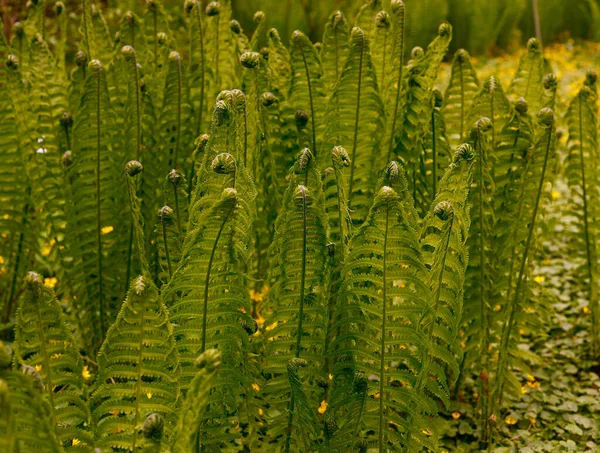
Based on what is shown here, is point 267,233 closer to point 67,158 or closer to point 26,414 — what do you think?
point 67,158

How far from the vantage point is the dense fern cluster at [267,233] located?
1236 millimetres

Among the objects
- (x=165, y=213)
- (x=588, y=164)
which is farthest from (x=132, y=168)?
(x=588, y=164)

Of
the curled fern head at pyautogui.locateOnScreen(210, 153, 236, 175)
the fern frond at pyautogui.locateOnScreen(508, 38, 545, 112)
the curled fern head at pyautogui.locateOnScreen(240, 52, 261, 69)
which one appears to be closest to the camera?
the curled fern head at pyautogui.locateOnScreen(210, 153, 236, 175)

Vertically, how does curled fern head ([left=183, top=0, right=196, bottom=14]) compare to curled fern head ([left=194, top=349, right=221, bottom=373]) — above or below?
above

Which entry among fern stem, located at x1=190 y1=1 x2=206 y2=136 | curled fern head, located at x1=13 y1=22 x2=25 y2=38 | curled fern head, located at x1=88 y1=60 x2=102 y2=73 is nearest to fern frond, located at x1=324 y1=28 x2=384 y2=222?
fern stem, located at x1=190 y1=1 x2=206 y2=136

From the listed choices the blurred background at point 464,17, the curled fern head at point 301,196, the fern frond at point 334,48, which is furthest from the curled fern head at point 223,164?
the blurred background at point 464,17

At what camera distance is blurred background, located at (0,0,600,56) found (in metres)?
6.14

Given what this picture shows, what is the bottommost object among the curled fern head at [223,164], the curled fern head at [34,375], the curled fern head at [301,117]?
the curled fern head at [34,375]

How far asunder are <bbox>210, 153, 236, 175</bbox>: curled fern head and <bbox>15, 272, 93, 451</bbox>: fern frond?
1.17ft

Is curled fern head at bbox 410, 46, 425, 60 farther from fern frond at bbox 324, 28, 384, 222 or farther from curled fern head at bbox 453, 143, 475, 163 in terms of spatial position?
curled fern head at bbox 453, 143, 475, 163

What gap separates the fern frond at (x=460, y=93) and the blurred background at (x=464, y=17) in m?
3.33

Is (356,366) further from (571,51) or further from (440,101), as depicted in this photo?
(571,51)

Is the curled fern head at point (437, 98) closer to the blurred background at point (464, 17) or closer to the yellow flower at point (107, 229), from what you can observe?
the yellow flower at point (107, 229)

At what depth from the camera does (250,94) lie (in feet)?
5.89
